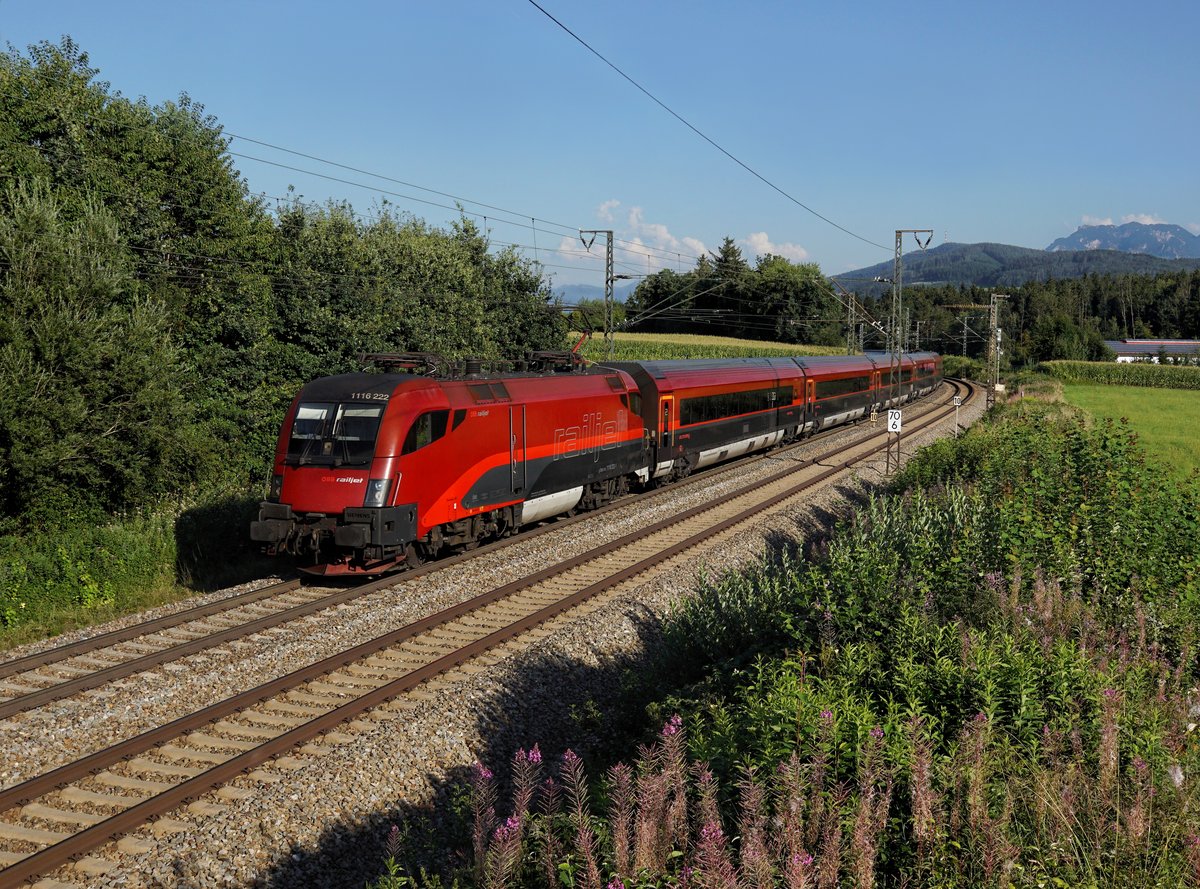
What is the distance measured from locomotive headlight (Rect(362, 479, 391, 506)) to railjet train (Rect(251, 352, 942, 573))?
0.05 feet

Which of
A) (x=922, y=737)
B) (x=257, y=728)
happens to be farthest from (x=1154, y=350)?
(x=922, y=737)

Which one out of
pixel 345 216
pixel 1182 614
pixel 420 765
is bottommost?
pixel 420 765

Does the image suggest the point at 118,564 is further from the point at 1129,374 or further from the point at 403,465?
the point at 1129,374

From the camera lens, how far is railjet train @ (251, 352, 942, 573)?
14.3 m

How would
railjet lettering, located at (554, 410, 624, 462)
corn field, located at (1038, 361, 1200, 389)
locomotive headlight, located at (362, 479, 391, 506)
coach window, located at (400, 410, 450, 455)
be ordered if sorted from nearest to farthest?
locomotive headlight, located at (362, 479, 391, 506)
coach window, located at (400, 410, 450, 455)
railjet lettering, located at (554, 410, 624, 462)
corn field, located at (1038, 361, 1200, 389)

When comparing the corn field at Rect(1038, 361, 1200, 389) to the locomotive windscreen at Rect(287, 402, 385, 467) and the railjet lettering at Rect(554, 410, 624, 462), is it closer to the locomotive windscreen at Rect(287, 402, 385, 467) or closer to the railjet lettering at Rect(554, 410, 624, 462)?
the railjet lettering at Rect(554, 410, 624, 462)

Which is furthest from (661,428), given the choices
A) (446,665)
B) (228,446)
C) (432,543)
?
(446,665)

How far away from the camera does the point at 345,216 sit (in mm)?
40125

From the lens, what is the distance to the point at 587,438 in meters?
19.9

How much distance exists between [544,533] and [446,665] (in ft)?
25.9

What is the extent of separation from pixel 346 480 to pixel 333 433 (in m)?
0.84

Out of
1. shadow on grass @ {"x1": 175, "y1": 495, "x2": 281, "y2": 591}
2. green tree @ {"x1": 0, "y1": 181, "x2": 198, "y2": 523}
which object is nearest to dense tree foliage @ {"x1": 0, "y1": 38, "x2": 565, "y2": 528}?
green tree @ {"x1": 0, "y1": 181, "x2": 198, "y2": 523}

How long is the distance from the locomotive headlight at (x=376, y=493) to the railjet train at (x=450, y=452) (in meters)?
0.02

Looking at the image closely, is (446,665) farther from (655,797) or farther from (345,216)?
(345,216)
